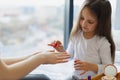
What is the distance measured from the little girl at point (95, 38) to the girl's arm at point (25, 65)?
0.56ft

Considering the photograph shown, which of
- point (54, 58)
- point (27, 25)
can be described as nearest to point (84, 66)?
point (54, 58)

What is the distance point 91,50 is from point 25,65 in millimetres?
403

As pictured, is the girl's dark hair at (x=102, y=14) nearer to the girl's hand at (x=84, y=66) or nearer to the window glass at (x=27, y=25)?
the girl's hand at (x=84, y=66)

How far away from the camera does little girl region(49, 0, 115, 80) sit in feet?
3.54

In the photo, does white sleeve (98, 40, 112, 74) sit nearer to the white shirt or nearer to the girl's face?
the white shirt

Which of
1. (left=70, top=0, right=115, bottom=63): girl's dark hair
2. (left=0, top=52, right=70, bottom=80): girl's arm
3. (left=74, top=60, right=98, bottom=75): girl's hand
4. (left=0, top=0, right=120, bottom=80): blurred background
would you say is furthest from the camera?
(left=0, top=0, right=120, bottom=80): blurred background

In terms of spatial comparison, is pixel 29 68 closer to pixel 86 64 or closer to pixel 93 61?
pixel 86 64

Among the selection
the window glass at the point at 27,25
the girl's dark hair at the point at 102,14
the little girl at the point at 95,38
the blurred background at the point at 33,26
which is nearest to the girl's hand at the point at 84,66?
the little girl at the point at 95,38

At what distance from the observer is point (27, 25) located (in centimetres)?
157

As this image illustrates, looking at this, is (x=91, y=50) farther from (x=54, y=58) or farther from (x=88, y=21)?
(x=54, y=58)

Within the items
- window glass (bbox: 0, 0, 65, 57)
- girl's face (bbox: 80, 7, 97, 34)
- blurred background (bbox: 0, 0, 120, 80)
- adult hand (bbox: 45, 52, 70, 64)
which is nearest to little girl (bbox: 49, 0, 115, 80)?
girl's face (bbox: 80, 7, 97, 34)

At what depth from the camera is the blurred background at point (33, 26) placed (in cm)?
150

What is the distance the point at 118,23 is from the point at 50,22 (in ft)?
1.68

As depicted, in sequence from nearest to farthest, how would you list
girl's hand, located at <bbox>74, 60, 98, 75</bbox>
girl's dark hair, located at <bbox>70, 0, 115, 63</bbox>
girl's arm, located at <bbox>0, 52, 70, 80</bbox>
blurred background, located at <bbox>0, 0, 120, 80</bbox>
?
girl's arm, located at <bbox>0, 52, 70, 80</bbox> → girl's hand, located at <bbox>74, 60, 98, 75</bbox> → girl's dark hair, located at <bbox>70, 0, 115, 63</bbox> → blurred background, located at <bbox>0, 0, 120, 80</bbox>
